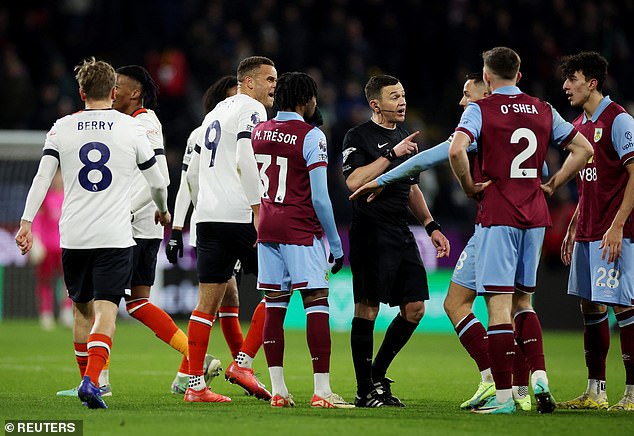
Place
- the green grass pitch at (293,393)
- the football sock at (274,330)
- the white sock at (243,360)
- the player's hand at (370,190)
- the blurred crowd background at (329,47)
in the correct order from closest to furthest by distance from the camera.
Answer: the green grass pitch at (293,393) < the player's hand at (370,190) < the football sock at (274,330) < the white sock at (243,360) < the blurred crowd background at (329,47)

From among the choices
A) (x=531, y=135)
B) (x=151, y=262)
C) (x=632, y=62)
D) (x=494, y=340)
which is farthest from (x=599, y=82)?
(x=632, y=62)

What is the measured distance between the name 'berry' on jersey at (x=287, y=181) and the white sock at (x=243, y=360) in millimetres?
1285

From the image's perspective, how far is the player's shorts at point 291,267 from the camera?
314 inches

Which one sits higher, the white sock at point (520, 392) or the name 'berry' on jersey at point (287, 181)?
the name 'berry' on jersey at point (287, 181)

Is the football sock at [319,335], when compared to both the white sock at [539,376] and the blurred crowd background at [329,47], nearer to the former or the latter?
the white sock at [539,376]

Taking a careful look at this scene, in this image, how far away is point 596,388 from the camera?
27.6ft

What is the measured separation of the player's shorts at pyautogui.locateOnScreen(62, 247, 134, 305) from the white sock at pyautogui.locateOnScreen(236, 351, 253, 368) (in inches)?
52.9

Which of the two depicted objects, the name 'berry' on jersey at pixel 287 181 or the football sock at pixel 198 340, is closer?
the name 'berry' on jersey at pixel 287 181

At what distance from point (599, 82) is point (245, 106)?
109 inches

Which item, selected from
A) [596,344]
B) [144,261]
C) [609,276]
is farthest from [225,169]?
[596,344]

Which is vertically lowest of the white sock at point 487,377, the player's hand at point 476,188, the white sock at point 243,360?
the white sock at point 487,377

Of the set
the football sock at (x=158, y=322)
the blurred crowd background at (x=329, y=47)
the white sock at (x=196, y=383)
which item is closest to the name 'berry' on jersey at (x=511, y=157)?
the white sock at (x=196, y=383)

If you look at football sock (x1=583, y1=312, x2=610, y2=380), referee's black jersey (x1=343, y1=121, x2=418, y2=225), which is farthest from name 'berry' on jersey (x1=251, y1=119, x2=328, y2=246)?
football sock (x1=583, y1=312, x2=610, y2=380)

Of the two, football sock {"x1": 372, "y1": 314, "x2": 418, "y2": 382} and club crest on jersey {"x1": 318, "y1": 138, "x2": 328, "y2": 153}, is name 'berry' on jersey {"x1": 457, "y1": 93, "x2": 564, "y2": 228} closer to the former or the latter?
club crest on jersey {"x1": 318, "y1": 138, "x2": 328, "y2": 153}
